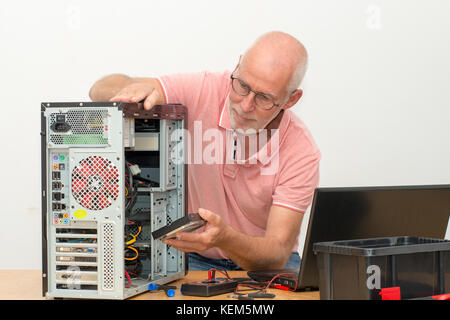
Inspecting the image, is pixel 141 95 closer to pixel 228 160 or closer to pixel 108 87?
pixel 108 87

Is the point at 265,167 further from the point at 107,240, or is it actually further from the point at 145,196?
the point at 107,240

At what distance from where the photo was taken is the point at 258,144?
2.29 meters

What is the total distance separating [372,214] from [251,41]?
6.78ft

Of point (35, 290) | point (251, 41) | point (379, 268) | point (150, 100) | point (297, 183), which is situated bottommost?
point (35, 290)

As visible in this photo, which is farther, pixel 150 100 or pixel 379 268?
pixel 150 100

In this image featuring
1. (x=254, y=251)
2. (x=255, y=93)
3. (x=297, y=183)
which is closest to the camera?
(x=254, y=251)

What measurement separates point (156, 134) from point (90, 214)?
369mm

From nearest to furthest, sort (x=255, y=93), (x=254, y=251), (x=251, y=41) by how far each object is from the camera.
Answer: (x=254, y=251), (x=255, y=93), (x=251, y=41)

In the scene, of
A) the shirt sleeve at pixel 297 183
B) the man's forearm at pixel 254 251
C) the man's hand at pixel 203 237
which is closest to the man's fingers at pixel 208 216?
the man's hand at pixel 203 237

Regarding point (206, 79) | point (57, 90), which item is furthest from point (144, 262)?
point (57, 90)

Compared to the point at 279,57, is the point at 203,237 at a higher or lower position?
lower

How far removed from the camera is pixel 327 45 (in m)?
3.48

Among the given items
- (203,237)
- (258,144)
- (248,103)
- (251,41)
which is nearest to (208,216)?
(203,237)

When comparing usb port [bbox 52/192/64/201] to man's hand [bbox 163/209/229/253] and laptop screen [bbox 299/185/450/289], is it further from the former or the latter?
laptop screen [bbox 299/185/450/289]
